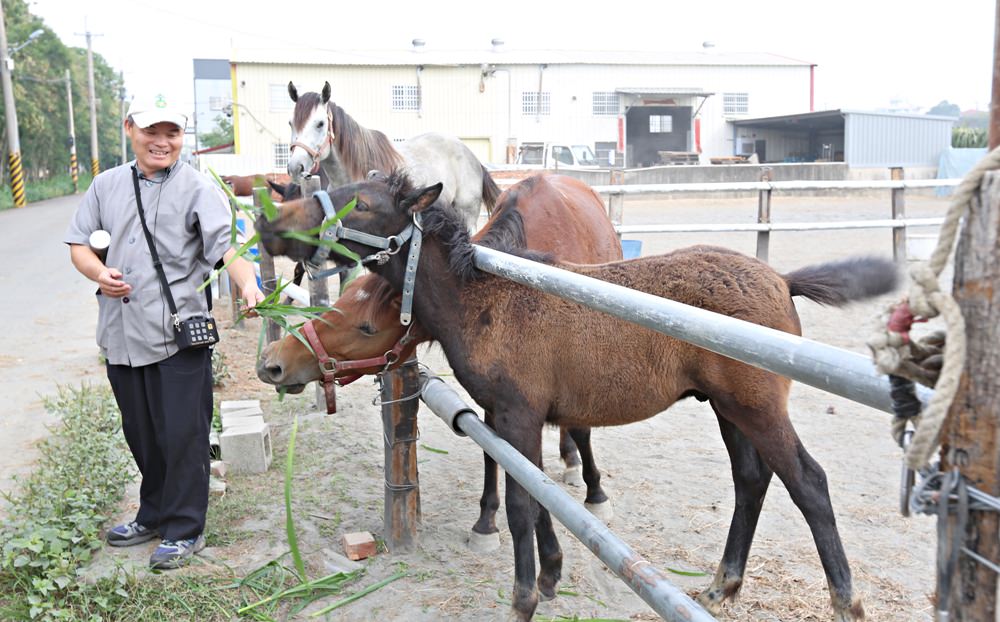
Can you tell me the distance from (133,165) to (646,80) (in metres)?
41.0

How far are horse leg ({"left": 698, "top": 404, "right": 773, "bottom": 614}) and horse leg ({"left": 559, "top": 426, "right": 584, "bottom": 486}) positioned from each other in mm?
1616

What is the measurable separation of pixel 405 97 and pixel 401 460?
34399mm

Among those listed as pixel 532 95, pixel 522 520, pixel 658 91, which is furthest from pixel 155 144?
pixel 658 91

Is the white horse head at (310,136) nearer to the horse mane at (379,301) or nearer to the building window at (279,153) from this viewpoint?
the horse mane at (379,301)

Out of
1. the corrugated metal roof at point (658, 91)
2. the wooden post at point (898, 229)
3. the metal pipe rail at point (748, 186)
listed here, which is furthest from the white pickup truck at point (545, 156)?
the corrugated metal roof at point (658, 91)

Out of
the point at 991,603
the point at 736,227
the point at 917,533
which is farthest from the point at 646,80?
the point at 991,603

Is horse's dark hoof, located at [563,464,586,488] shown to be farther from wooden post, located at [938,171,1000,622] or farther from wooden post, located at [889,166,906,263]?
wooden post, located at [889,166,906,263]

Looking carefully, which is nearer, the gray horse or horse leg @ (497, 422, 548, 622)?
horse leg @ (497, 422, 548, 622)

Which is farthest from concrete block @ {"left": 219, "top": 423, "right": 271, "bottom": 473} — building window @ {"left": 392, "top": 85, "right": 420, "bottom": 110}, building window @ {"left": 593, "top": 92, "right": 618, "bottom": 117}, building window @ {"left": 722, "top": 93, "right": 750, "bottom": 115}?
building window @ {"left": 722, "top": 93, "right": 750, "bottom": 115}

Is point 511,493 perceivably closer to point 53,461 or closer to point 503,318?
point 503,318

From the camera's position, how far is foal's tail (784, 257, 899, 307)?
3102 millimetres

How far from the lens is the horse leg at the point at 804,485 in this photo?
9.80 feet

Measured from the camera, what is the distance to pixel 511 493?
319cm

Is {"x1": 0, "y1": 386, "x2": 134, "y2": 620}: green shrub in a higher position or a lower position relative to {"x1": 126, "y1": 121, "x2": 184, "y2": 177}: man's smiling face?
lower
